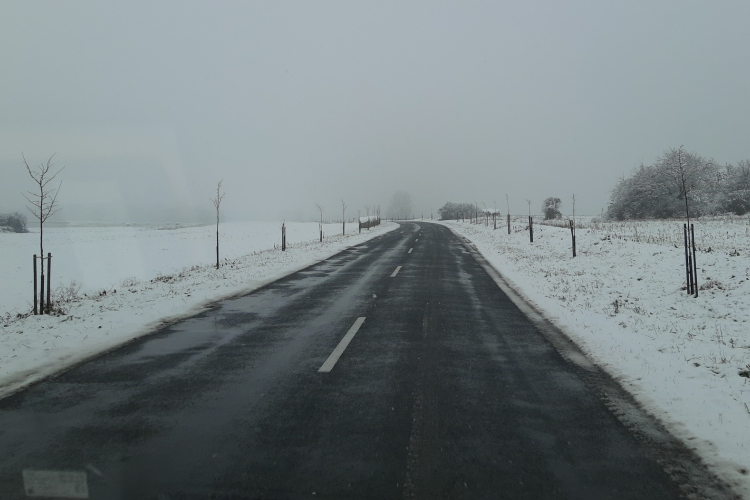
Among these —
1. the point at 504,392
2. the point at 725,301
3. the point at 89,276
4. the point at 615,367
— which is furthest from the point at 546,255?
the point at 89,276

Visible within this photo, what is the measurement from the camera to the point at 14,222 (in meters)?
59.0

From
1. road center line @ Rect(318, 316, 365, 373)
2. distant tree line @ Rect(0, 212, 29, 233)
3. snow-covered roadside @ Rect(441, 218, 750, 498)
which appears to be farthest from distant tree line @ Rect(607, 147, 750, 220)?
distant tree line @ Rect(0, 212, 29, 233)

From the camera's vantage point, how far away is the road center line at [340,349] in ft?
17.7

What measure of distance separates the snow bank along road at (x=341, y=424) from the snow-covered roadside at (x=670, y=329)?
1.10 feet

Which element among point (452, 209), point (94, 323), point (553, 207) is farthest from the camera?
point (452, 209)

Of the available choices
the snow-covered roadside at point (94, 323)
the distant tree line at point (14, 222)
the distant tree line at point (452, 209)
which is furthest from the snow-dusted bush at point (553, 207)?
the distant tree line at point (14, 222)

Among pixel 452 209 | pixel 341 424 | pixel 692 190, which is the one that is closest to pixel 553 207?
pixel 692 190

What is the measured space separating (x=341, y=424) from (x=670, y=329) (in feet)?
20.8

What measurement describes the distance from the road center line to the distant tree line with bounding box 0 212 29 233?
68.6 meters

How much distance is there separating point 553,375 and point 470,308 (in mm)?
3962

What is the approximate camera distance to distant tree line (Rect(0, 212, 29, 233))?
186ft

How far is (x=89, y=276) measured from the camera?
77.5 ft

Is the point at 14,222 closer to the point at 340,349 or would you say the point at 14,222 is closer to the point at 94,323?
the point at 94,323

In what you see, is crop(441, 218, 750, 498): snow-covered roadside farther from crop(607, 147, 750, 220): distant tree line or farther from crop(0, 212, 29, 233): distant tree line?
crop(0, 212, 29, 233): distant tree line
